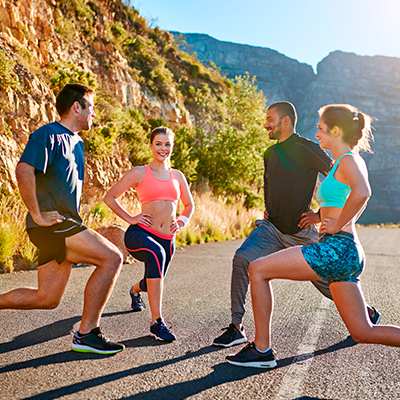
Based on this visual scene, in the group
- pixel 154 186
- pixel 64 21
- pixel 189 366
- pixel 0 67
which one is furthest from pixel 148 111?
pixel 189 366

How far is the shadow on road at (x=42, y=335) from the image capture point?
11.7ft

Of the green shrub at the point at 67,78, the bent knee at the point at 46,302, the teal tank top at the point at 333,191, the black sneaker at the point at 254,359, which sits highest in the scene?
the green shrub at the point at 67,78

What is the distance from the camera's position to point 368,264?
952 centimetres

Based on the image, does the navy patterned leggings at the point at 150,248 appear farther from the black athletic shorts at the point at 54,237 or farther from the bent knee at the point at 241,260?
the black athletic shorts at the point at 54,237

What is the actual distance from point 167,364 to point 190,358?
23 centimetres

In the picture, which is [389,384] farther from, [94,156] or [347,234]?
[94,156]

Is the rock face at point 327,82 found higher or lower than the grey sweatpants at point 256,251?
higher

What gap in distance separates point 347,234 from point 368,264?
730cm

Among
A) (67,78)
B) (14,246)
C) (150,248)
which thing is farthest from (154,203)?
(67,78)

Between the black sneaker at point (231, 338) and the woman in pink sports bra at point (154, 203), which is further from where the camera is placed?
the woman in pink sports bra at point (154, 203)

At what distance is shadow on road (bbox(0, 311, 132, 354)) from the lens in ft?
11.7

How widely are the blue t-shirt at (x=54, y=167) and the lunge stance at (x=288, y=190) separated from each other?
174 centimetres

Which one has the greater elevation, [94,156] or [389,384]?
[94,156]

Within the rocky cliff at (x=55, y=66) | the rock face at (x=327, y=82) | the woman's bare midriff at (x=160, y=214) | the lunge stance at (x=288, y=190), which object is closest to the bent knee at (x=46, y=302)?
the woman's bare midriff at (x=160, y=214)
